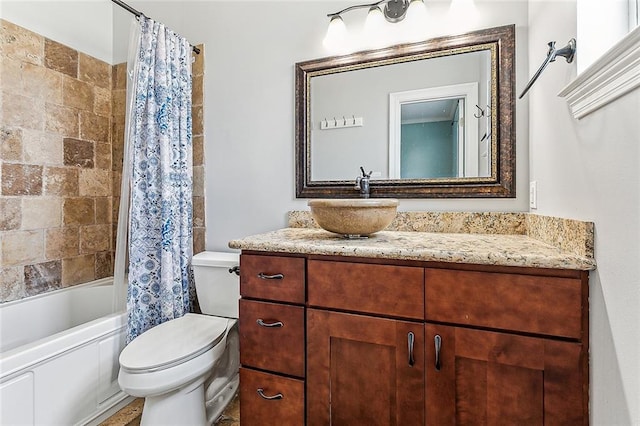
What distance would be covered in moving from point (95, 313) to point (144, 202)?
40.6 inches

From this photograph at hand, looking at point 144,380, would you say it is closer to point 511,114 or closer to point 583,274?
point 583,274

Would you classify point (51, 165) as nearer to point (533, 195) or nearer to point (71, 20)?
point (71, 20)

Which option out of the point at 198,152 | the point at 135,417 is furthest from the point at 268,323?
the point at 198,152

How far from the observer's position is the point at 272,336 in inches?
49.3


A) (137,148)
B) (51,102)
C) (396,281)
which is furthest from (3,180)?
(396,281)

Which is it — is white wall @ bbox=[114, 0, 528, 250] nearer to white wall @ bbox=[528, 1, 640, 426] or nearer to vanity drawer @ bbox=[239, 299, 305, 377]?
vanity drawer @ bbox=[239, 299, 305, 377]

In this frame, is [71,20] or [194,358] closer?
[194,358]

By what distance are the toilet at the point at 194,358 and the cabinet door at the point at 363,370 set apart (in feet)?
1.78

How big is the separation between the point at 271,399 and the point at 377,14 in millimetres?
1854

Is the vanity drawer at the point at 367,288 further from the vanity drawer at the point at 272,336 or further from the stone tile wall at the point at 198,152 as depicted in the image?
the stone tile wall at the point at 198,152

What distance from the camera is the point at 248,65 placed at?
1.95 metres

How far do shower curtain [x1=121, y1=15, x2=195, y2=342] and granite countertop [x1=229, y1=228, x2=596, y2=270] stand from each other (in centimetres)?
69

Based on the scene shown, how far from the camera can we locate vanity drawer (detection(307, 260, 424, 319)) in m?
1.06

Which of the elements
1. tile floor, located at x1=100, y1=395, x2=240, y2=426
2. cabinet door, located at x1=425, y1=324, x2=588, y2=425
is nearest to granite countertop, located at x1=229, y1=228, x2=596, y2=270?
cabinet door, located at x1=425, y1=324, x2=588, y2=425
